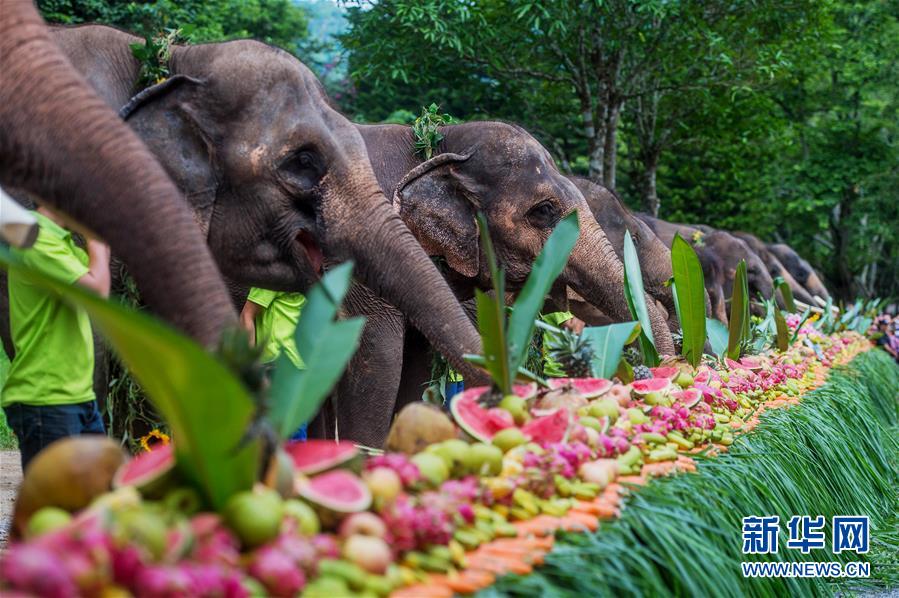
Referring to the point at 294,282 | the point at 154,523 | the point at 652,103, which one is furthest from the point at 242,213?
the point at 652,103

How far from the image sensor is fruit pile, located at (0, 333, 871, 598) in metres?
1.66

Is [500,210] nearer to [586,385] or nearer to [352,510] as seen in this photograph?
[586,385]

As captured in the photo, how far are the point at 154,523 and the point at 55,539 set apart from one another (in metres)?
0.15

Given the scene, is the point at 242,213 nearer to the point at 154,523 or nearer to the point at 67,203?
the point at 67,203

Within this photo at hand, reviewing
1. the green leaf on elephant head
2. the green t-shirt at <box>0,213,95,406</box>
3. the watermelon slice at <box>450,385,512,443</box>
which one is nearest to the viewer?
the green leaf on elephant head

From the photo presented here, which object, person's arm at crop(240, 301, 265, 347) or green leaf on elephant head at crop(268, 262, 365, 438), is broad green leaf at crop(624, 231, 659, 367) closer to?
person's arm at crop(240, 301, 265, 347)

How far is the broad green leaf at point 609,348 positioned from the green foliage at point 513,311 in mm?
800

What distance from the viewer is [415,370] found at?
7.35 metres

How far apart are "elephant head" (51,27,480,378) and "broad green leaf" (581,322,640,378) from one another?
1.64 feet

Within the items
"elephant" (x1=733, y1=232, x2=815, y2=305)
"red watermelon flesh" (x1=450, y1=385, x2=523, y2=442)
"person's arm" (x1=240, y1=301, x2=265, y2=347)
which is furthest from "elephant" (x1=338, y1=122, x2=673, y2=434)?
A: "elephant" (x1=733, y1=232, x2=815, y2=305)

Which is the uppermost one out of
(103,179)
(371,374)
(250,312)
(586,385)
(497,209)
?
(103,179)

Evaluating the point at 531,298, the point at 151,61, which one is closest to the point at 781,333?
the point at 531,298

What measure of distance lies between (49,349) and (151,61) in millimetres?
1453

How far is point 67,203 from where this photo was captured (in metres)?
2.70
